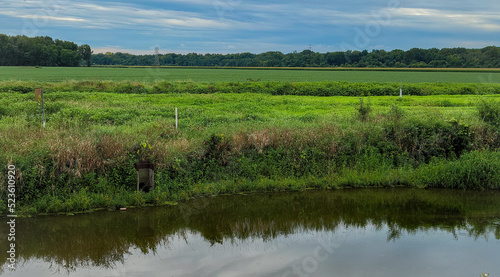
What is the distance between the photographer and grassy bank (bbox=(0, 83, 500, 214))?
467 inches

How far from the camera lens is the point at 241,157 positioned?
1427 centimetres

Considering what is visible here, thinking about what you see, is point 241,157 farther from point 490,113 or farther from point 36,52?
point 36,52

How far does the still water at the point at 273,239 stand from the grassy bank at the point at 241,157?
32.8 inches

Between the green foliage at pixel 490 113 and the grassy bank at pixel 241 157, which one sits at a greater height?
the green foliage at pixel 490 113

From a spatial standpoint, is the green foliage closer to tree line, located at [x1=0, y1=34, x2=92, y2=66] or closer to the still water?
the still water

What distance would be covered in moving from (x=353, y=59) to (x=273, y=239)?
104700 millimetres

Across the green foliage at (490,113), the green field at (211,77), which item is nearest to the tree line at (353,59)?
the green field at (211,77)

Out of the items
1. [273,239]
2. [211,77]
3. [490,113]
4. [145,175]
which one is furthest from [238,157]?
[211,77]

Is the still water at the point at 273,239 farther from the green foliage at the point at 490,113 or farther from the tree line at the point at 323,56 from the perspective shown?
the tree line at the point at 323,56

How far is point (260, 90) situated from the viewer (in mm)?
36375

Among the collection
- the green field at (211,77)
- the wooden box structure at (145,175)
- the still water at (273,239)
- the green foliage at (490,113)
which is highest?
the green field at (211,77)

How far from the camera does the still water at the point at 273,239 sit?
8.36m

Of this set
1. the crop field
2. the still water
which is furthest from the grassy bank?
the still water

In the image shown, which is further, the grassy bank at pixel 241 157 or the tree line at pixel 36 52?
the tree line at pixel 36 52
